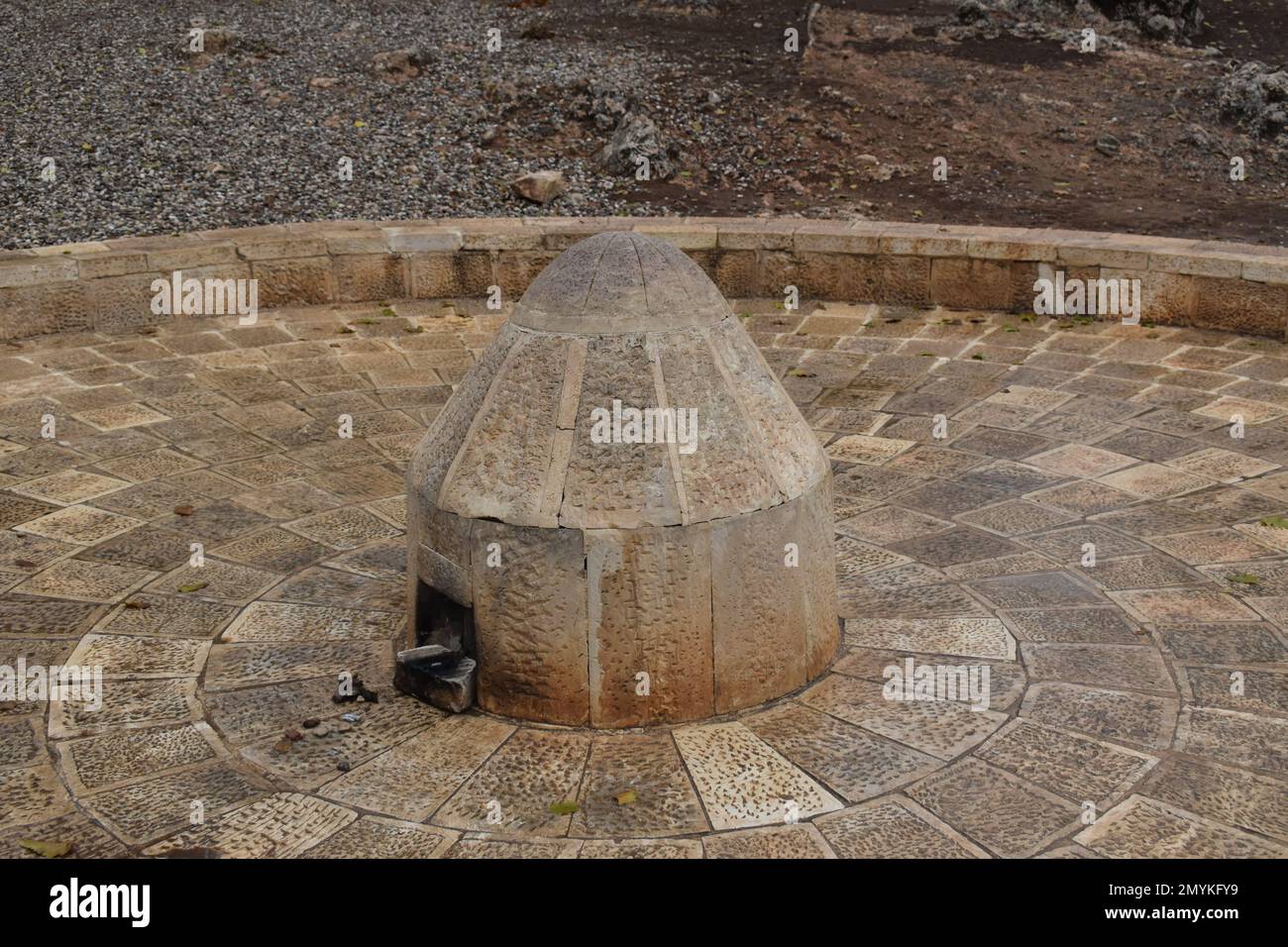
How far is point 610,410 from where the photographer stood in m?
5.12

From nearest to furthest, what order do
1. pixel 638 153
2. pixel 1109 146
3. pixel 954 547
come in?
1. pixel 954 547
2. pixel 638 153
3. pixel 1109 146

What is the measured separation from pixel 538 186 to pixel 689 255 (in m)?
2.87

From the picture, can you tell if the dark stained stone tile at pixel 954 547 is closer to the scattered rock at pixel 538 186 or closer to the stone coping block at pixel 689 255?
the stone coping block at pixel 689 255

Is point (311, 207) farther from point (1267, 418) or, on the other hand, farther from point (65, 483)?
point (1267, 418)

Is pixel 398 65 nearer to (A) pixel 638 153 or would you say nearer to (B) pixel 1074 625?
(A) pixel 638 153

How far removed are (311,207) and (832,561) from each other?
8877mm

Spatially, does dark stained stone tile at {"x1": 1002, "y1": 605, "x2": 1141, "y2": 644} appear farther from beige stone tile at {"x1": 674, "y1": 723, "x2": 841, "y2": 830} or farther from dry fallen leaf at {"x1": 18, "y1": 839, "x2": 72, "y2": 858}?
dry fallen leaf at {"x1": 18, "y1": 839, "x2": 72, "y2": 858}

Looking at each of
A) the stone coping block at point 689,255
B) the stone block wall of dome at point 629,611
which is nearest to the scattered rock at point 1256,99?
the stone coping block at point 689,255

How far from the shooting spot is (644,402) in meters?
5.13

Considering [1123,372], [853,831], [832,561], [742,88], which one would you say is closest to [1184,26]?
[742,88]

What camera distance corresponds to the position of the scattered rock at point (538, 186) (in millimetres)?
13289

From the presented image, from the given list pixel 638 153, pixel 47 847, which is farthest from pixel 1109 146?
pixel 47 847

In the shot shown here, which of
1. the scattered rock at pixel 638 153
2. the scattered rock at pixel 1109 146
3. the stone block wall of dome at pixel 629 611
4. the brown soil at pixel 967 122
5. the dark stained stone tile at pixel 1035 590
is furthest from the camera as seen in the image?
the scattered rock at pixel 1109 146

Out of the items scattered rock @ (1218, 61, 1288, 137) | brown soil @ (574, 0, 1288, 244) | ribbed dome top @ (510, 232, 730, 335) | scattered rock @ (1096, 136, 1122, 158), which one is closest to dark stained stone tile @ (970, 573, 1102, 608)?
ribbed dome top @ (510, 232, 730, 335)
